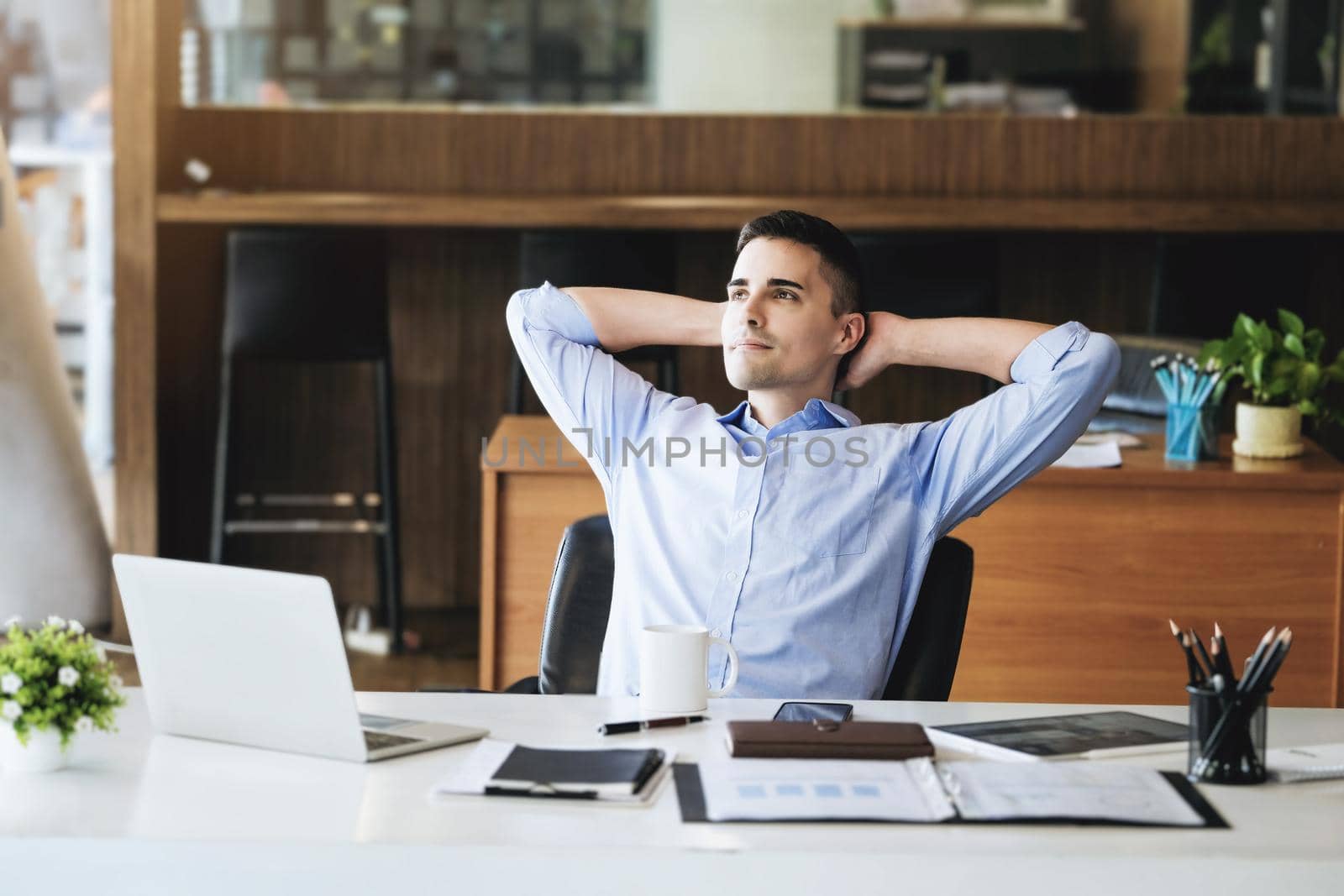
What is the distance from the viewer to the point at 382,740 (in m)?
1.44

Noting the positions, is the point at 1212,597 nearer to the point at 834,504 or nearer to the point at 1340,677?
the point at 1340,677

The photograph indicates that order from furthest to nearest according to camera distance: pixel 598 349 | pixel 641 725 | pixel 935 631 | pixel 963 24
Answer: pixel 963 24 → pixel 598 349 → pixel 935 631 → pixel 641 725

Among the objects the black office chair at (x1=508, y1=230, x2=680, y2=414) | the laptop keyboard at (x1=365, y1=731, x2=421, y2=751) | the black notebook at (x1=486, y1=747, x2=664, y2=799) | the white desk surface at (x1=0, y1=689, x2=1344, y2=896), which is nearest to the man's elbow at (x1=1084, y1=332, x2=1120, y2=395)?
the white desk surface at (x1=0, y1=689, x2=1344, y2=896)

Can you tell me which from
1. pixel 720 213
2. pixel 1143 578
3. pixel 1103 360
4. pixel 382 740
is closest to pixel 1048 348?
pixel 1103 360

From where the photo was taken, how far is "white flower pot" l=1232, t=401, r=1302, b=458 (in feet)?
9.89

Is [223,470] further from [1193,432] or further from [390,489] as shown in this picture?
[1193,432]

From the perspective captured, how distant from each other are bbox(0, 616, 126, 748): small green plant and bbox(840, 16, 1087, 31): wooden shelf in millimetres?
5296

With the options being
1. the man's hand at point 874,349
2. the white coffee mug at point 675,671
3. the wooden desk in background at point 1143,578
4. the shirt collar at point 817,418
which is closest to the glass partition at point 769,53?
the wooden desk in background at point 1143,578

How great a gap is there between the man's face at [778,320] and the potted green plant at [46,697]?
88cm

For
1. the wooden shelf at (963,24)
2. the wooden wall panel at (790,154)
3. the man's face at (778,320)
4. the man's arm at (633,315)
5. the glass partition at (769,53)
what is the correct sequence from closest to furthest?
1. the man's face at (778,320)
2. the man's arm at (633,315)
3. the wooden wall panel at (790,154)
4. the glass partition at (769,53)
5. the wooden shelf at (963,24)

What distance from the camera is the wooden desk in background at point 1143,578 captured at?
2.92 m

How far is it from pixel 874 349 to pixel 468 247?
268 cm

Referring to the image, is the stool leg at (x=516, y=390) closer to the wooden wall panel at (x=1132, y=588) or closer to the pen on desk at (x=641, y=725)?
the wooden wall panel at (x=1132, y=588)

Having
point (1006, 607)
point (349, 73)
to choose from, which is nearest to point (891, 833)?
point (1006, 607)
